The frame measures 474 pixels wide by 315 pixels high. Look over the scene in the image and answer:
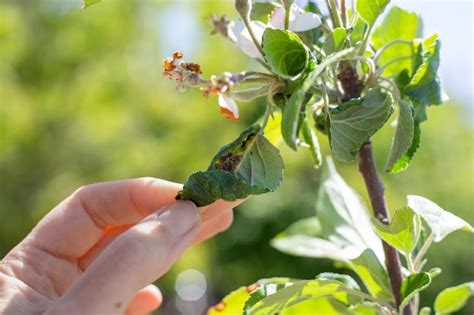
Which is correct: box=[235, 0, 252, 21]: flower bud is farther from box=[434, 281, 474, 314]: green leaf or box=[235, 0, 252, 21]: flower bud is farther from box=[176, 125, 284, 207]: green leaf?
box=[434, 281, 474, 314]: green leaf

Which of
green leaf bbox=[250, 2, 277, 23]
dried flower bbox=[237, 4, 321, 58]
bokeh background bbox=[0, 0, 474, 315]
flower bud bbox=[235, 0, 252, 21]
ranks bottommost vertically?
bokeh background bbox=[0, 0, 474, 315]

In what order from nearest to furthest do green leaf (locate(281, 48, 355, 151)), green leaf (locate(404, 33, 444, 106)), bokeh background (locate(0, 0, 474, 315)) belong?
green leaf (locate(281, 48, 355, 151)) → green leaf (locate(404, 33, 444, 106)) → bokeh background (locate(0, 0, 474, 315))

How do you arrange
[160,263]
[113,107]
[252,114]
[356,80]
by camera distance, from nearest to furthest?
[160,263], [356,80], [113,107], [252,114]

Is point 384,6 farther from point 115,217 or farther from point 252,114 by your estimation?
point 252,114

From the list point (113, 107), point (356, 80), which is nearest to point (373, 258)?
point (356, 80)

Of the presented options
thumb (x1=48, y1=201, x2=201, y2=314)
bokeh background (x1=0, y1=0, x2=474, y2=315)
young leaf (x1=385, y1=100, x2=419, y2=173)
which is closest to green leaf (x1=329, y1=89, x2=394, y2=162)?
Answer: young leaf (x1=385, y1=100, x2=419, y2=173)

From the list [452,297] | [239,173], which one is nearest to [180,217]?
[239,173]

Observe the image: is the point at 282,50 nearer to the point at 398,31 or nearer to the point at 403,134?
the point at 403,134
